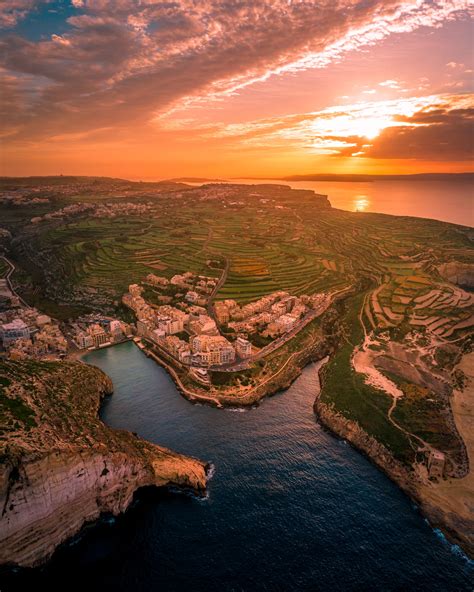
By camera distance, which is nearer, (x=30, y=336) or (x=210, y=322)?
(x=30, y=336)

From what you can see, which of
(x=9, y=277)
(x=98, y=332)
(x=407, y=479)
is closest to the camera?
(x=407, y=479)

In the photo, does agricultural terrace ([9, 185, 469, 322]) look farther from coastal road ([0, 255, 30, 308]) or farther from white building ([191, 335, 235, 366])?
white building ([191, 335, 235, 366])

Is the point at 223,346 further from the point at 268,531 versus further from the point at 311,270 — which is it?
the point at 311,270

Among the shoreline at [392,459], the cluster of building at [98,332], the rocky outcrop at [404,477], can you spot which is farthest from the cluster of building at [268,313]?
the rocky outcrop at [404,477]

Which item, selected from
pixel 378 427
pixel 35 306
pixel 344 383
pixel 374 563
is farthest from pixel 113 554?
pixel 35 306

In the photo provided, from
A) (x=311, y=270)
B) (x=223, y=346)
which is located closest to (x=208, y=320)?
(x=223, y=346)

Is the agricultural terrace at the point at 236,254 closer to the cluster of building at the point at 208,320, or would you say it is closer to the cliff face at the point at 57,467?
the cluster of building at the point at 208,320

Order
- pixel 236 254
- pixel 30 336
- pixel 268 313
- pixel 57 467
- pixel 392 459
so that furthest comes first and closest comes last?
1. pixel 236 254
2. pixel 268 313
3. pixel 30 336
4. pixel 392 459
5. pixel 57 467
